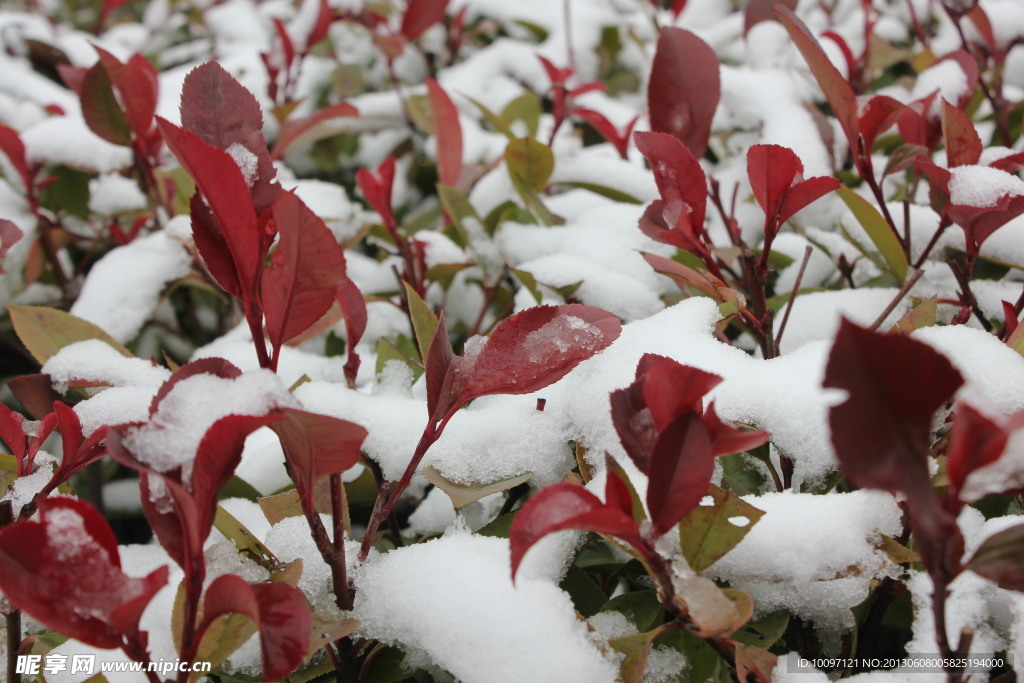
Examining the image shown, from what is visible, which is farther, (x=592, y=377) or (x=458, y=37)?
(x=458, y=37)

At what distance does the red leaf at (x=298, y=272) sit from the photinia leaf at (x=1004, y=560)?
0.45 m

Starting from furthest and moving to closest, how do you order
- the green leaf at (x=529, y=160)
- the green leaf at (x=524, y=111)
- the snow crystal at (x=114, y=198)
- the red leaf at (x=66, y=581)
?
the green leaf at (x=524, y=111) < the snow crystal at (x=114, y=198) < the green leaf at (x=529, y=160) < the red leaf at (x=66, y=581)

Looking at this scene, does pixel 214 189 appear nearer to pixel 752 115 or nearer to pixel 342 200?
pixel 342 200

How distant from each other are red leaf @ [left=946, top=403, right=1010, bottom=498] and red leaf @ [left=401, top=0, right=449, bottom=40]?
4.28ft

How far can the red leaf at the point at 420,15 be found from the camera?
145 cm

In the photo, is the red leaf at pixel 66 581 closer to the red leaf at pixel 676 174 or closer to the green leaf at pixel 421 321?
the green leaf at pixel 421 321

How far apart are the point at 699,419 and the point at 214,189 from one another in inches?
14.2

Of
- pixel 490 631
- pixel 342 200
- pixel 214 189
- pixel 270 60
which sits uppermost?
pixel 270 60

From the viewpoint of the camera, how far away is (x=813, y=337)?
896mm

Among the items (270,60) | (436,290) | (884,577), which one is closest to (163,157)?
(270,60)

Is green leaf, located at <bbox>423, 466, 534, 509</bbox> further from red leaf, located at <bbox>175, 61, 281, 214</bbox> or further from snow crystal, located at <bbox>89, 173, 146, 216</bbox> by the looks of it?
snow crystal, located at <bbox>89, 173, 146, 216</bbox>

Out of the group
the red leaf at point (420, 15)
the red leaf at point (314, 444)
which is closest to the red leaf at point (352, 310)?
the red leaf at point (314, 444)

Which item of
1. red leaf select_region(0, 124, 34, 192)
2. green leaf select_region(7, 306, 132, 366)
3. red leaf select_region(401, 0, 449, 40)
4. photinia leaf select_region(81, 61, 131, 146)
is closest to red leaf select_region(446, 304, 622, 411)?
green leaf select_region(7, 306, 132, 366)

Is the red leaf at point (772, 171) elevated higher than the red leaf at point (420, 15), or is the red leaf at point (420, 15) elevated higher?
the red leaf at point (420, 15)
